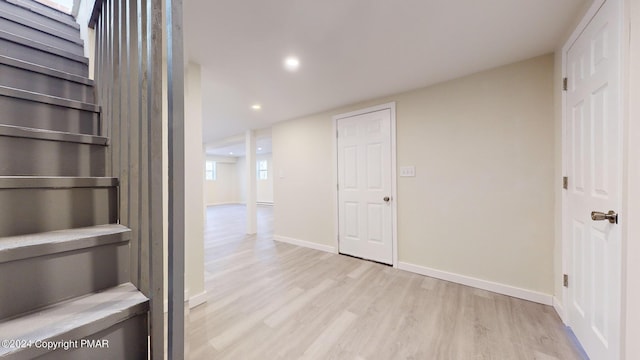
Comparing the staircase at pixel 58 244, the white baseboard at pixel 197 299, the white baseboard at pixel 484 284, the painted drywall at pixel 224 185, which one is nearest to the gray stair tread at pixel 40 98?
the staircase at pixel 58 244

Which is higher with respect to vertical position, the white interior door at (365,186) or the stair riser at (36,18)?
the stair riser at (36,18)

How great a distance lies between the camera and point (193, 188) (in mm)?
1968

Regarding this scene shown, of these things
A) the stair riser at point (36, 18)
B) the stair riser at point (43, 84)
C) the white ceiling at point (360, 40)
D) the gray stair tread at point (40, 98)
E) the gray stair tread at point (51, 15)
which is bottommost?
the gray stair tread at point (40, 98)

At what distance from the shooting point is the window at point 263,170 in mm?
10258

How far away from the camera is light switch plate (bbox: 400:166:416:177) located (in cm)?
277

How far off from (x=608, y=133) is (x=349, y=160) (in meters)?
2.38

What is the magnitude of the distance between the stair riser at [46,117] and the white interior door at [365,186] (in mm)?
2638

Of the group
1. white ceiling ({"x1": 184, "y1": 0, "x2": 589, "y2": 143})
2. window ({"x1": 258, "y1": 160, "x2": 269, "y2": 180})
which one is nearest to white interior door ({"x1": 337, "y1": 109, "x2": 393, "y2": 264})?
white ceiling ({"x1": 184, "y1": 0, "x2": 589, "y2": 143})

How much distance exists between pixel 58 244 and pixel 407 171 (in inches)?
112

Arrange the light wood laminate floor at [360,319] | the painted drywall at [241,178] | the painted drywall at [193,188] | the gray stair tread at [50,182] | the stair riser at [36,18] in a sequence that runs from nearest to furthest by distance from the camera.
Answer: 1. the gray stair tread at [50,182]
2. the light wood laminate floor at [360,319]
3. the stair riser at [36,18]
4. the painted drywall at [193,188]
5. the painted drywall at [241,178]

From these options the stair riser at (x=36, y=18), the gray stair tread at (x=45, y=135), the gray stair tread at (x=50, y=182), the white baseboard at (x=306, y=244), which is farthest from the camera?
the white baseboard at (x=306, y=244)

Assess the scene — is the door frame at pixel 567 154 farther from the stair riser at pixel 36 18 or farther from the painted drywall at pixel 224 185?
the painted drywall at pixel 224 185

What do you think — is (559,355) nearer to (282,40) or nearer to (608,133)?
(608,133)

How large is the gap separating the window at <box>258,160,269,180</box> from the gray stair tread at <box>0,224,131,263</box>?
31.2 ft
